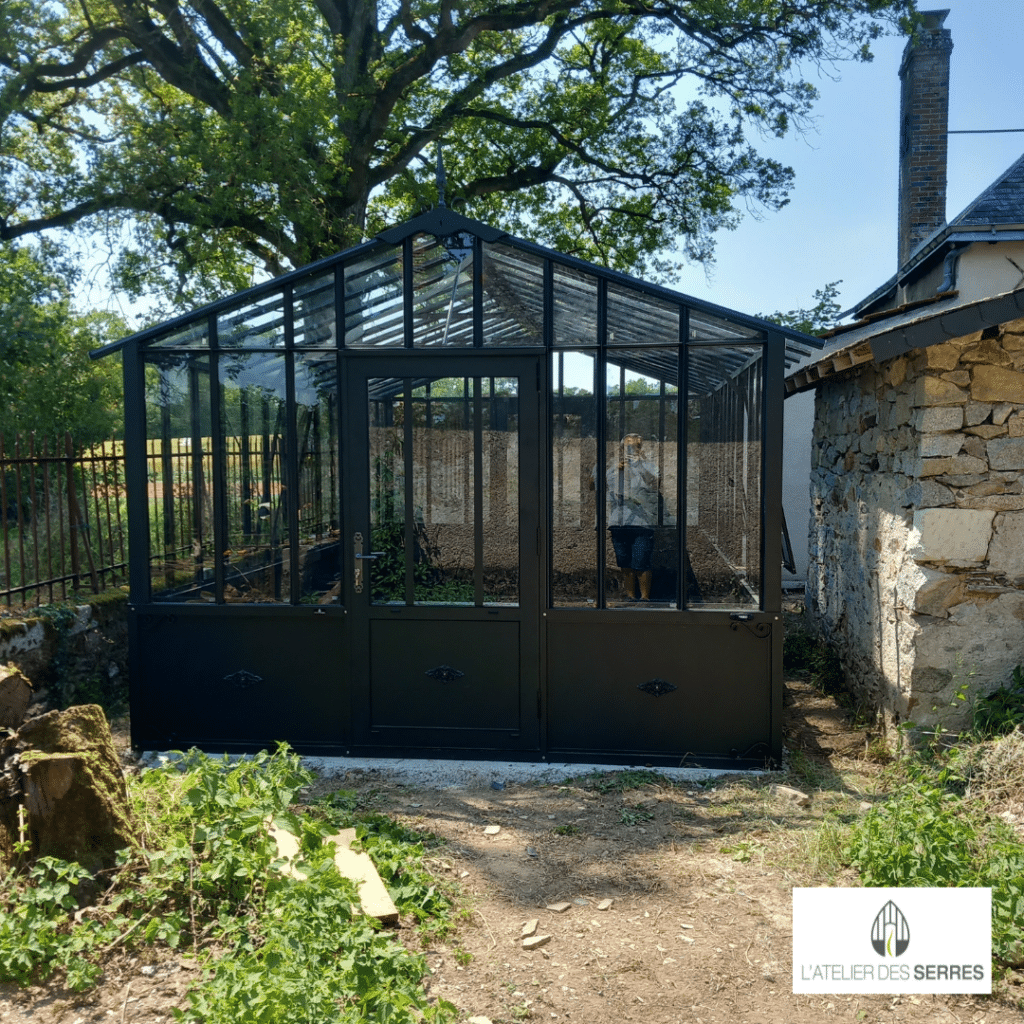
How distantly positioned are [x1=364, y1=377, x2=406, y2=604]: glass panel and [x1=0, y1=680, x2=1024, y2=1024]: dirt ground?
130 centimetres

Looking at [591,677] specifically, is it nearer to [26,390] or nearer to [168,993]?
[168,993]

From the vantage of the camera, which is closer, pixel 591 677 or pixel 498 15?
pixel 591 677

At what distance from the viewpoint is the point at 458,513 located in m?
6.12

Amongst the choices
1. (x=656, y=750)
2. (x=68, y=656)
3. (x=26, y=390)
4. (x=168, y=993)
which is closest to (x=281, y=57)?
(x=26, y=390)

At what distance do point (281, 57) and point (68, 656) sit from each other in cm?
930

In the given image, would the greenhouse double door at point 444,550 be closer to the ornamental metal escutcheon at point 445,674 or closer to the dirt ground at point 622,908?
the ornamental metal escutcheon at point 445,674

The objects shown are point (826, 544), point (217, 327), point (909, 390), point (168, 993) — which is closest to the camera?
point (168, 993)

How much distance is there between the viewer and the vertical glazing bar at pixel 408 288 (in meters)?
6.12

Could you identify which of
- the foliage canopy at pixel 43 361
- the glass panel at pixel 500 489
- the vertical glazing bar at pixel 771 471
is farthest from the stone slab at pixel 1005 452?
the foliage canopy at pixel 43 361

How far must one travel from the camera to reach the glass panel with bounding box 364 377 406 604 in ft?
20.1

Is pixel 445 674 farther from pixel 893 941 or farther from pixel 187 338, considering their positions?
pixel 893 941

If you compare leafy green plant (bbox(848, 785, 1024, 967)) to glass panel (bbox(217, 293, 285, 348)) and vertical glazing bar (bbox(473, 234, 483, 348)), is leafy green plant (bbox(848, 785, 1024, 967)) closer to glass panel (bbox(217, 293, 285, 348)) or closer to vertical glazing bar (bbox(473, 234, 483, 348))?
vertical glazing bar (bbox(473, 234, 483, 348))

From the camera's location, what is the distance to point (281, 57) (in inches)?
500

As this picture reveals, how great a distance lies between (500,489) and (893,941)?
3457mm
